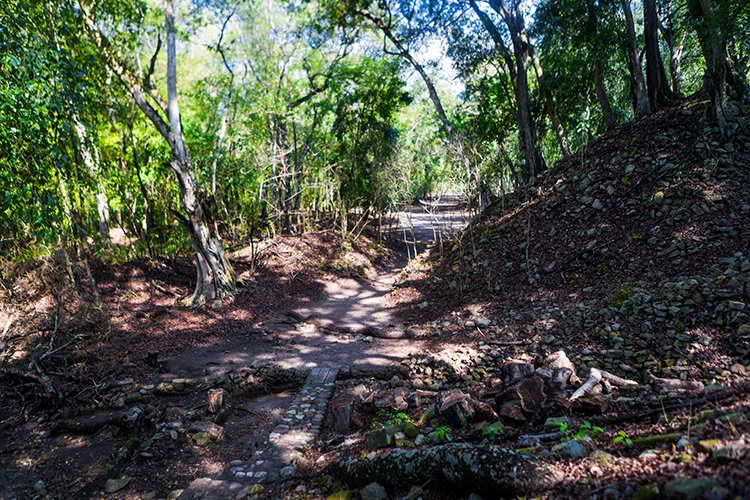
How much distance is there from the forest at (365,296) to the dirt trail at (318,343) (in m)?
A: 0.09

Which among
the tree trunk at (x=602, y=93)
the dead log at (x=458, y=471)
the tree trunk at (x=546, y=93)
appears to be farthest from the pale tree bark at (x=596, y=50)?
the dead log at (x=458, y=471)

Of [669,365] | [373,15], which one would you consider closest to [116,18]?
[373,15]

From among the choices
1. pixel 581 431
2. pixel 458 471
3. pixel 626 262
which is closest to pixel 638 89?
pixel 626 262

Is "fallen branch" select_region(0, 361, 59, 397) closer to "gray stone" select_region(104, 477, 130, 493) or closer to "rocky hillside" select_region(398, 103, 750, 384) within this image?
"gray stone" select_region(104, 477, 130, 493)

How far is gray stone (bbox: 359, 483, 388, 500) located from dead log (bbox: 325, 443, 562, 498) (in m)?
0.07

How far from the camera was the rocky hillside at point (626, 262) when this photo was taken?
487 centimetres

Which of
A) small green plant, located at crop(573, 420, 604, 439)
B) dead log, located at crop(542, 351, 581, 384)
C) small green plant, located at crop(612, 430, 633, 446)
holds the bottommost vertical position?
dead log, located at crop(542, 351, 581, 384)

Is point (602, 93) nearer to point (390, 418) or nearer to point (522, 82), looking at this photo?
point (522, 82)

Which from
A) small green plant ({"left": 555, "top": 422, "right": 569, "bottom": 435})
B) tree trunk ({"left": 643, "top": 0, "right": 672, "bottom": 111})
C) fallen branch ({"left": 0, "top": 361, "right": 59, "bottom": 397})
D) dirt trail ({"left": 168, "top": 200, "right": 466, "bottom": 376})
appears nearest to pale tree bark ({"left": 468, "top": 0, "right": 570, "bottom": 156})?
tree trunk ({"left": 643, "top": 0, "right": 672, "bottom": 111})

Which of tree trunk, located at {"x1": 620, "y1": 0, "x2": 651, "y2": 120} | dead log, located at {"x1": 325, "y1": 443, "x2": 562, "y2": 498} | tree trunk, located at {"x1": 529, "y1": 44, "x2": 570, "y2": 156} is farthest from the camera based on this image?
tree trunk, located at {"x1": 529, "y1": 44, "x2": 570, "y2": 156}

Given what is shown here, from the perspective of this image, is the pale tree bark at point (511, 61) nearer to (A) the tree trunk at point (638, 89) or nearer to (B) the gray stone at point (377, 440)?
(A) the tree trunk at point (638, 89)

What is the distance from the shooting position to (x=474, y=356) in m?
5.80

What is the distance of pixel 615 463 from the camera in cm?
231

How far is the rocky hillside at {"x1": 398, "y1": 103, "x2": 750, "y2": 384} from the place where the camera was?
16.0 ft
